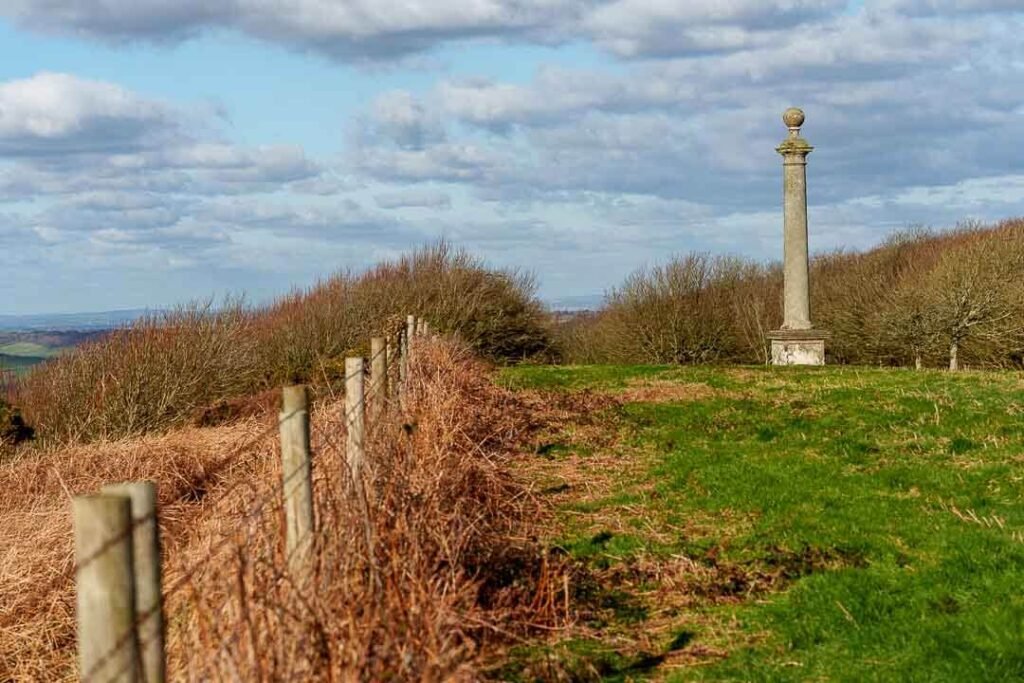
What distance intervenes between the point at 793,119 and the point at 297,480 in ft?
71.9

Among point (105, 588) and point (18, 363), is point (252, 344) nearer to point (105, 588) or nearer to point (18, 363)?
point (18, 363)

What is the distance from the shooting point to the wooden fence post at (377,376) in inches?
352

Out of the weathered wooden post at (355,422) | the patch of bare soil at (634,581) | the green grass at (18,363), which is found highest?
the weathered wooden post at (355,422)

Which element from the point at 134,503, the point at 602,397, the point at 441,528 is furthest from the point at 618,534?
the point at 602,397

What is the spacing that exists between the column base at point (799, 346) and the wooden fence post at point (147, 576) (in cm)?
2201

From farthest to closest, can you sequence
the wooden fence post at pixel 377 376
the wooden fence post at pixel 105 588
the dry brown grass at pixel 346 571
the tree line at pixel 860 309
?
the tree line at pixel 860 309, the wooden fence post at pixel 377 376, the dry brown grass at pixel 346 571, the wooden fence post at pixel 105 588

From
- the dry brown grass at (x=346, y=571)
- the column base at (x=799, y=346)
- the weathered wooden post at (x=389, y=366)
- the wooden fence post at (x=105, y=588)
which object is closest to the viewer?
the wooden fence post at (x=105, y=588)

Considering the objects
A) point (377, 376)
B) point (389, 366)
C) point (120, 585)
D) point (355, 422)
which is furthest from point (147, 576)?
point (389, 366)

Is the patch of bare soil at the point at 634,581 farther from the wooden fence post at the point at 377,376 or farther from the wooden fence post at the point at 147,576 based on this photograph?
the wooden fence post at the point at 147,576

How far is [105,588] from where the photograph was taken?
3189mm

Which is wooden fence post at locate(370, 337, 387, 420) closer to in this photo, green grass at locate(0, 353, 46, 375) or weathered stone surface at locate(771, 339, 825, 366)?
weathered stone surface at locate(771, 339, 825, 366)

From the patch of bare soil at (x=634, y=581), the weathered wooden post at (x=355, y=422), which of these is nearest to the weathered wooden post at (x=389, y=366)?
the patch of bare soil at (x=634, y=581)

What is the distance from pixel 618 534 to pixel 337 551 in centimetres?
372

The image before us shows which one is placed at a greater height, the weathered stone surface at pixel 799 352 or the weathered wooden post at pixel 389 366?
the weathered wooden post at pixel 389 366
